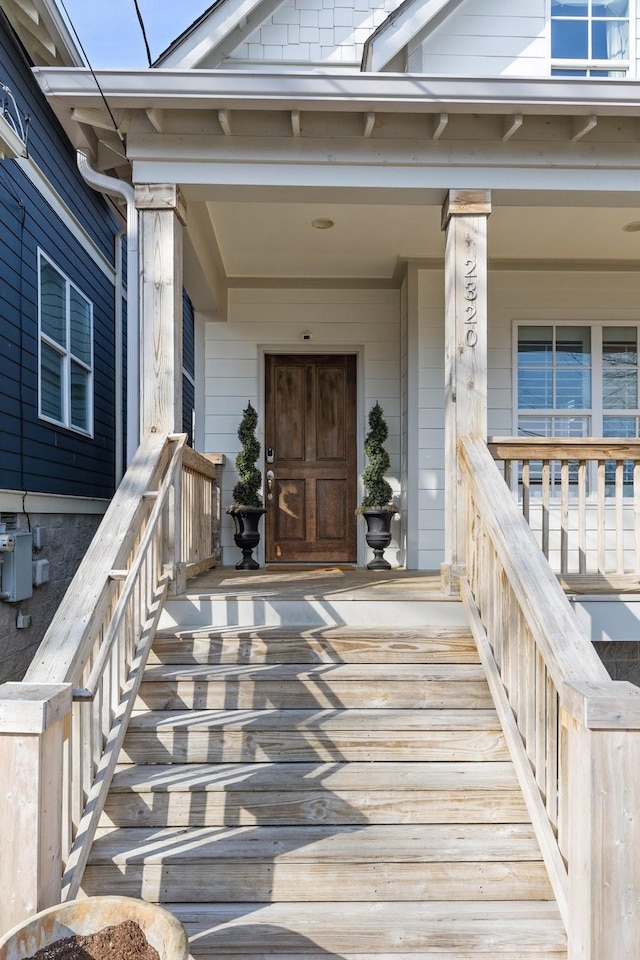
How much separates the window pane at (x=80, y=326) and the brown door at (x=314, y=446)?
192 centimetres

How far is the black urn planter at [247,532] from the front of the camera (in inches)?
217

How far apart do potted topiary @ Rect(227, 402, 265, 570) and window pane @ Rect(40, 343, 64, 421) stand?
62.2 inches

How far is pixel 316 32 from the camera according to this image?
515 cm

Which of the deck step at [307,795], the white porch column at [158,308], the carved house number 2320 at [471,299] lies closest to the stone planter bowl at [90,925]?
the deck step at [307,795]

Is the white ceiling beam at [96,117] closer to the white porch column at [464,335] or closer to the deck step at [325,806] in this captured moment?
the white porch column at [464,335]

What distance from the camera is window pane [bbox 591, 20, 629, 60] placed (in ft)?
16.4

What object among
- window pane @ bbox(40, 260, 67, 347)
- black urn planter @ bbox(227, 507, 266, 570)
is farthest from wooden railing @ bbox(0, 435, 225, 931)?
window pane @ bbox(40, 260, 67, 347)

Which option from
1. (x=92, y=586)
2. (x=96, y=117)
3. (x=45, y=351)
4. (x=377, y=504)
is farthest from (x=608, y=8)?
(x=92, y=586)

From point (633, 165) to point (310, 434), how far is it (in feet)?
10.4

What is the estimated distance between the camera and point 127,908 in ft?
5.18

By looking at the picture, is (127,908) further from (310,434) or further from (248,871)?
(310,434)

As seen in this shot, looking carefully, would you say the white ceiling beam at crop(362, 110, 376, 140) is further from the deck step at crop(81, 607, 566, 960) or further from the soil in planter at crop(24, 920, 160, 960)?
the soil in planter at crop(24, 920, 160, 960)

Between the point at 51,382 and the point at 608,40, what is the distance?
4926 millimetres

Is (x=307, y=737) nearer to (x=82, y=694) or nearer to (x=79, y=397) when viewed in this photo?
(x=82, y=694)
